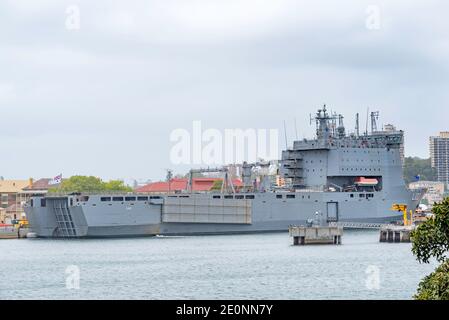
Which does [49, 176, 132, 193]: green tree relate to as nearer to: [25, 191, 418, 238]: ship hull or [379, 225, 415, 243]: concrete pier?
[25, 191, 418, 238]: ship hull

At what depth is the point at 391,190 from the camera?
79.4m

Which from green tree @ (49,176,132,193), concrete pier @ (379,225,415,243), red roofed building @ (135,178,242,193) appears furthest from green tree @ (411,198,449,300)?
red roofed building @ (135,178,242,193)

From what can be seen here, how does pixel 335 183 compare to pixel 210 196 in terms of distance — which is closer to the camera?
pixel 210 196

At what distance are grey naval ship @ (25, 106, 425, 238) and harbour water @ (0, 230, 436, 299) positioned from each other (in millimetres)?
5970

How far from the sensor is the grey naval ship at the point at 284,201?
2662 inches

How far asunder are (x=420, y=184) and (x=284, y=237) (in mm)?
135900

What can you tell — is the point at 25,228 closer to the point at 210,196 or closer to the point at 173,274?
the point at 210,196

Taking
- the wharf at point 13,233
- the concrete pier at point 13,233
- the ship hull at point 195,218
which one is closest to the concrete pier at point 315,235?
the ship hull at point 195,218

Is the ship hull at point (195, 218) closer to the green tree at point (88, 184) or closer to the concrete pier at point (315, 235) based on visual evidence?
the concrete pier at point (315, 235)

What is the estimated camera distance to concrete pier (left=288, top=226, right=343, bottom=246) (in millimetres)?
57656

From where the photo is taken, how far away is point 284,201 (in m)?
74.0

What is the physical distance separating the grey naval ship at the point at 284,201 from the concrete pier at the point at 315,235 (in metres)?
13.8

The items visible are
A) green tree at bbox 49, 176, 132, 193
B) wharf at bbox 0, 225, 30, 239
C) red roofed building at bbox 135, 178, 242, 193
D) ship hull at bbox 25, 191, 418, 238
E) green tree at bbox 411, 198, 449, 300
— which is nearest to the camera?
green tree at bbox 411, 198, 449, 300
